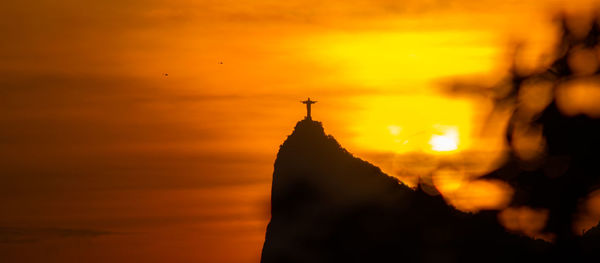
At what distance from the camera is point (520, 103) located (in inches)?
1083

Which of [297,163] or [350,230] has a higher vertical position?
[297,163]

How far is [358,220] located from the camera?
112ft

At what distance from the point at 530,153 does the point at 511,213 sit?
212 centimetres

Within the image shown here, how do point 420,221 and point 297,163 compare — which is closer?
point 420,221

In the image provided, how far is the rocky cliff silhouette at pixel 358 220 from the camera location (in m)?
32.2

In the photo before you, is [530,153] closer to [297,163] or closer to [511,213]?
[511,213]

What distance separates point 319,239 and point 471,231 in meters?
4.40

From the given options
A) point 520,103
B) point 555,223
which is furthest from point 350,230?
point 520,103

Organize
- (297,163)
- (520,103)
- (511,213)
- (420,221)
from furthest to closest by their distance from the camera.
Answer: (297,163) < (420,221) < (511,213) < (520,103)

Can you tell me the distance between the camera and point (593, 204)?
32.1 meters

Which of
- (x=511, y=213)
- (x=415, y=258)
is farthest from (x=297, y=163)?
(x=511, y=213)

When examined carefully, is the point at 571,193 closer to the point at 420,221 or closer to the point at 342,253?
the point at 420,221

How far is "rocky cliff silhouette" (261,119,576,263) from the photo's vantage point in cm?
3219

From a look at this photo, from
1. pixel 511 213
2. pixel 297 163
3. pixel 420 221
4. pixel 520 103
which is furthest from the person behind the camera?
pixel 297 163
